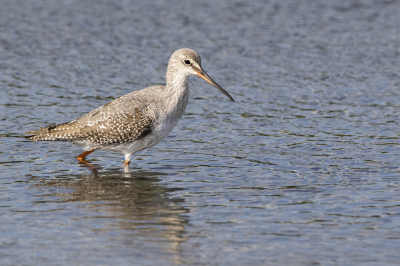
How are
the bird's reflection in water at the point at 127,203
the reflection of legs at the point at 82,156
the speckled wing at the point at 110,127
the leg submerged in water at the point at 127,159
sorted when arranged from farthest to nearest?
the reflection of legs at the point at 82,156, the leg submerged in water at the point at 127,159, the speckled wing at the point at 110,127, the bird's reflection in water at the point at 127,203

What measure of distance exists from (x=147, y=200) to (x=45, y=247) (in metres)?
2.73

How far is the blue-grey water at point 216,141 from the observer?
938 cm

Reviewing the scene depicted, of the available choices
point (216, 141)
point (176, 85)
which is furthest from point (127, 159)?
point (216, 141)

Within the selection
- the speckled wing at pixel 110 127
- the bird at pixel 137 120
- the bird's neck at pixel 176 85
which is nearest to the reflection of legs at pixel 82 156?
the bird at pixel 137 120

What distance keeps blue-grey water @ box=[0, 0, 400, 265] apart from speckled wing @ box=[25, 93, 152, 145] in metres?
0.64

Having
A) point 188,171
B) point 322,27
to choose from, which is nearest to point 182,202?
point 188,171

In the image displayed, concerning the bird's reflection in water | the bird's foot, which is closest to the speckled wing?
the bird's foot

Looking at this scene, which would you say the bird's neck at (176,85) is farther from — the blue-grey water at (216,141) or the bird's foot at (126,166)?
the bird's foot at (126,166)

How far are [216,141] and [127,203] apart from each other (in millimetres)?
4239

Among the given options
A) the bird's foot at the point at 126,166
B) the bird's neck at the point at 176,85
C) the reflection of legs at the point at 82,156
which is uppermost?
the bird's neck at the point at 176,85

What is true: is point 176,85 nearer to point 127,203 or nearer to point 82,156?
point 82,156

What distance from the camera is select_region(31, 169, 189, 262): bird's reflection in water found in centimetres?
962

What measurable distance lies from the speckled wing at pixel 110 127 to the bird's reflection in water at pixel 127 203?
0.79m

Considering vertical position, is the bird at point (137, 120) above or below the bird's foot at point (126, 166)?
above
